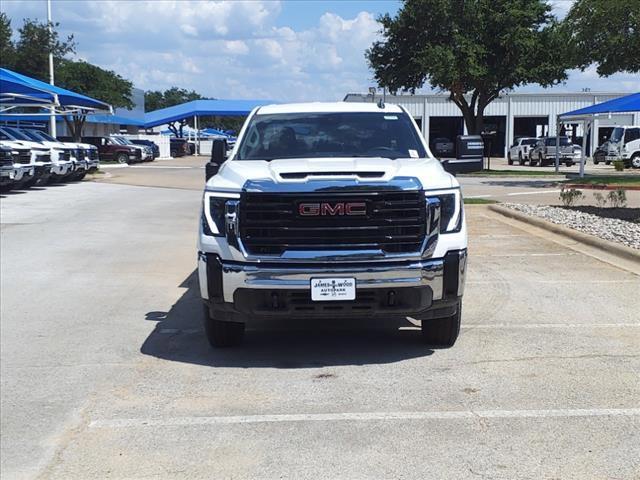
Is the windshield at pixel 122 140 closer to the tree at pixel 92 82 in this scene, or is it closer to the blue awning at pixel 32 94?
the tree at pixel 92 82

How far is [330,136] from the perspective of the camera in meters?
7.32

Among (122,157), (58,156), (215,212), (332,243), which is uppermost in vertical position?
(215,212)

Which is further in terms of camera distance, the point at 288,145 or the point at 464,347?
the point at 288,145

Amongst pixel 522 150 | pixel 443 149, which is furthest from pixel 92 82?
pixel 443 149

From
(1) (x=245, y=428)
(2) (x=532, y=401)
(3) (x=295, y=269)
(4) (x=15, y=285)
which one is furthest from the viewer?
(4) (x=15, y=285)

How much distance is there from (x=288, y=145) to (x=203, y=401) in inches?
106

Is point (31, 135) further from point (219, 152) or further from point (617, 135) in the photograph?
point (617, 135)

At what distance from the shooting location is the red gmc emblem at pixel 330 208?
19.0ft

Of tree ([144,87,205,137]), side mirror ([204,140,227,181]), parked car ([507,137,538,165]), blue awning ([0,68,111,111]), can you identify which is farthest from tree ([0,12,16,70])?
tree ([144,87,205,137])

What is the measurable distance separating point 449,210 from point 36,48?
142ft

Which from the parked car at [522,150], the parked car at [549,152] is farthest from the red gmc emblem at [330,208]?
the parked car at [522,150]

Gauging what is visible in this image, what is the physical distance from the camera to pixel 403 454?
14.6 feet

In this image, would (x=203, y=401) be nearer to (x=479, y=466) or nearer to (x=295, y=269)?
(x=295, y=269)

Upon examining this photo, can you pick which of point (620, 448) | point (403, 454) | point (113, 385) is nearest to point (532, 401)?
point (620, 448)
